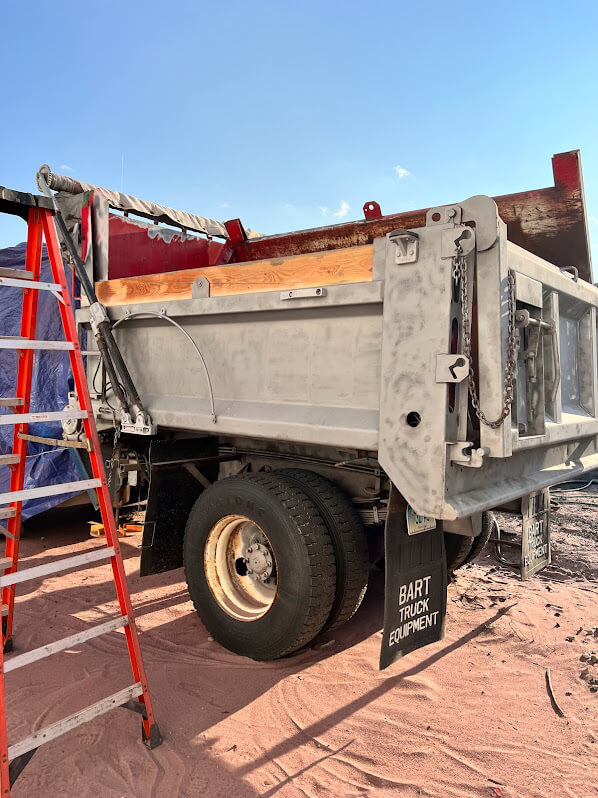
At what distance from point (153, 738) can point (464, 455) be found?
72.2 inches

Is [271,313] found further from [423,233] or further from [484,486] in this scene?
[484,486]

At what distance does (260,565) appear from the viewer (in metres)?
3.32

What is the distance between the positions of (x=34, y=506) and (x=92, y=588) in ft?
4.69

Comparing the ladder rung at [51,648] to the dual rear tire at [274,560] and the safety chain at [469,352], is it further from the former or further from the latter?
the safety chain at [469,352]

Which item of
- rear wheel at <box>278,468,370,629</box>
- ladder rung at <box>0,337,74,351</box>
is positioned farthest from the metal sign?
A: ladder rung at <box>0,337,74,351</box>

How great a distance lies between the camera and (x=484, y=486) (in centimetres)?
275

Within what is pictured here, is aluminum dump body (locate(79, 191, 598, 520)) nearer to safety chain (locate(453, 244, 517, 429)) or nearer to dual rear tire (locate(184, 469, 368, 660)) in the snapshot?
safety chain (locate(453, 244, 517, 429))

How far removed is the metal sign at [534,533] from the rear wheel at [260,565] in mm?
1117

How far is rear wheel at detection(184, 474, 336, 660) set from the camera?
293cm

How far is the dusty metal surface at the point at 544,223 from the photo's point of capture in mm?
3088

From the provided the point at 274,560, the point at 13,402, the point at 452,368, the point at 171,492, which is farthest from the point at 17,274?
the point at 452,368

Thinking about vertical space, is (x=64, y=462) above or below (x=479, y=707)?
above

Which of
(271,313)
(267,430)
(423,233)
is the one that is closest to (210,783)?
(267,430)

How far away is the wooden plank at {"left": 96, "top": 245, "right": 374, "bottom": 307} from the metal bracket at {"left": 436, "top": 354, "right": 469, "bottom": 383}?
0.56m
